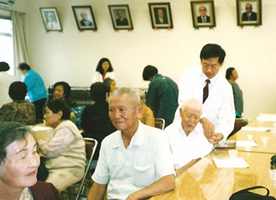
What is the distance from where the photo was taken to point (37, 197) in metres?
1.83

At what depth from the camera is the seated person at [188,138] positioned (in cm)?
298

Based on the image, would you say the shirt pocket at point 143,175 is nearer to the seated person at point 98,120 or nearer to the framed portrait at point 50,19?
the seated person at point 98,120

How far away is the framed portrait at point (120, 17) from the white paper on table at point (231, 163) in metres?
5.63

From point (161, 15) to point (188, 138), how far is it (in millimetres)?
5074

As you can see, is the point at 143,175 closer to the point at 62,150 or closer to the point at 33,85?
the point at 62,150

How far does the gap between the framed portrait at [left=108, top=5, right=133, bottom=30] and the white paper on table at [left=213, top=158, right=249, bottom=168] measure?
563cm

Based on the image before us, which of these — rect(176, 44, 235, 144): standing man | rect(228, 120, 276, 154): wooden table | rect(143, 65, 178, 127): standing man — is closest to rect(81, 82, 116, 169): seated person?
rect(176, 44, 235, 144): standing man

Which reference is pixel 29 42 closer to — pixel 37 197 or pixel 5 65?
pixel 5 65

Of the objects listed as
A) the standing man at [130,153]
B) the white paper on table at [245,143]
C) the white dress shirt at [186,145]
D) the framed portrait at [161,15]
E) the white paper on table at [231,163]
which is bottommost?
the white paper on table at [245,143]

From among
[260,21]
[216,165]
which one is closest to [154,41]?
[260,21]

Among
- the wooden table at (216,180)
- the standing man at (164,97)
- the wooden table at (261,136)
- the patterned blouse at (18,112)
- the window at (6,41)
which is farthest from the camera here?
the window at (6,41)

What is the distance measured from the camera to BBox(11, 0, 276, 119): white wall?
7.14m

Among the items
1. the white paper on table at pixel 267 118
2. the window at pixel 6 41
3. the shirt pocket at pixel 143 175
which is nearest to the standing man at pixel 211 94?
the shirt pocket at pixel 143 175

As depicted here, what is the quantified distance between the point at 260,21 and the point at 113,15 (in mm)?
3201
